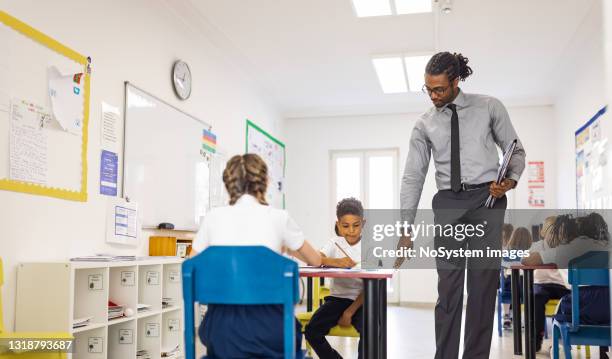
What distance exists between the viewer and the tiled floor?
13.7 feet

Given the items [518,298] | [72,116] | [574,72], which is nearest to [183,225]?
[72,116]

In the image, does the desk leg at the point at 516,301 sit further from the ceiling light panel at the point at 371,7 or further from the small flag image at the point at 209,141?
the small flag image at the point at 209,141

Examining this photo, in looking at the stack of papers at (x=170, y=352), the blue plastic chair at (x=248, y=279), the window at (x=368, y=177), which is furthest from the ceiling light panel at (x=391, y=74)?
the blue plastic chair at (x=248, y=279)

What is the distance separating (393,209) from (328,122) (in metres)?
1.53

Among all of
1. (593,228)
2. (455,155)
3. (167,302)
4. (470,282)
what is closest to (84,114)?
(167,302)

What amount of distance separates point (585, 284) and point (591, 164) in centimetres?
322

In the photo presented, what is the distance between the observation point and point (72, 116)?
3393 mm

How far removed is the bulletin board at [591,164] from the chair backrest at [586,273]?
7.07ft

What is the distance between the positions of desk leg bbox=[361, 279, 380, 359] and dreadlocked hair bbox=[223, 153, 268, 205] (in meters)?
0.65

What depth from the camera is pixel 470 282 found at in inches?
94.4

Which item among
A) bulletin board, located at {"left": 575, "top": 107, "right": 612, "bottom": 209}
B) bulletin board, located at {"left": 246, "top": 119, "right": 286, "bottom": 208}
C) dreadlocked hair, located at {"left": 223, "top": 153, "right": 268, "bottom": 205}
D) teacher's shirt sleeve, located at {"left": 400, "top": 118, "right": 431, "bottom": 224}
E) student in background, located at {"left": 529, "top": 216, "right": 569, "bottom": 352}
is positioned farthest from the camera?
bulletin board, located at {"left": 246, "top": 119, "right": 286, "bottom": 208}

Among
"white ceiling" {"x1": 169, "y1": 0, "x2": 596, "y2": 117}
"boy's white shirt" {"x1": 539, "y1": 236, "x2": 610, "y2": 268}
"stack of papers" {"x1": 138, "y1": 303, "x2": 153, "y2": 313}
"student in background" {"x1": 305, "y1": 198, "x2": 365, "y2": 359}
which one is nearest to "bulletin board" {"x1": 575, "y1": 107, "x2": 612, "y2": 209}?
"white ceiling" {"x1": 169, "y1": 0, "x2": 596, "y2": 117}

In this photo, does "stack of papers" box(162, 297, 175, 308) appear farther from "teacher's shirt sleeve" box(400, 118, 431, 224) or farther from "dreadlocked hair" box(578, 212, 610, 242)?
"dreadlocked hair" box(578, 212, 610, 242)

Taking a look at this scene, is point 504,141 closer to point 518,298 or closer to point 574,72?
point 518,298
